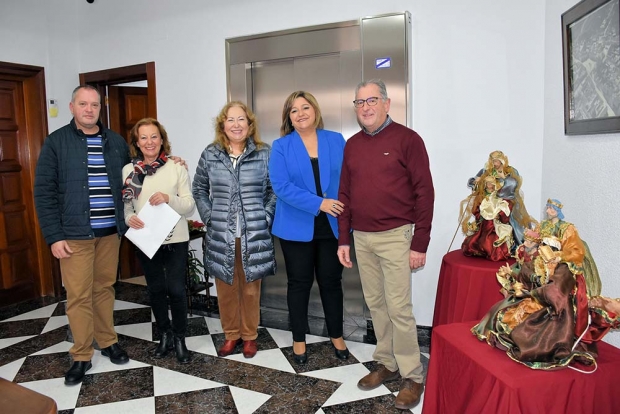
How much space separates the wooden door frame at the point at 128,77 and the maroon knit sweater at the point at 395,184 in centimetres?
236

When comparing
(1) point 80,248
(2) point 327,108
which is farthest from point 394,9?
(1) point 80,248

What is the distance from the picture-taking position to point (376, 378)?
2.36m

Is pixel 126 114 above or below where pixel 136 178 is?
above

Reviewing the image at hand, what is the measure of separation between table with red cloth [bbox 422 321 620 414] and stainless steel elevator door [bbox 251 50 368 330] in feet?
5.33

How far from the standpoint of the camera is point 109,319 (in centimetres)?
275

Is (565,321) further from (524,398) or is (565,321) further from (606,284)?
(606,284)

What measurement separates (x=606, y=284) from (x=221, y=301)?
2003 millimetres

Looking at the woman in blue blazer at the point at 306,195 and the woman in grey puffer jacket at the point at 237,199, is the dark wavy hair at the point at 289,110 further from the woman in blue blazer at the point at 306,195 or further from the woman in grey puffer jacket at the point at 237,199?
the woman in grey puffer jacket at the point at 237,199

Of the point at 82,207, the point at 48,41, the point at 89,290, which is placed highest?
the point at 48,41

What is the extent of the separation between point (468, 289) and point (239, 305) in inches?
56.3

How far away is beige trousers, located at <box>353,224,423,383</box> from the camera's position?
2186 millimetres

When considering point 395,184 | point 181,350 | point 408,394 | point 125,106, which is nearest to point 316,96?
point 395,184

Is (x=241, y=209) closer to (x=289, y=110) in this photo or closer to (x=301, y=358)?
(x=289, y=110)

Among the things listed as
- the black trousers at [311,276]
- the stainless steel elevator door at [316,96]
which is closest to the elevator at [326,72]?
the stainless steel elevator door at [316,96]
